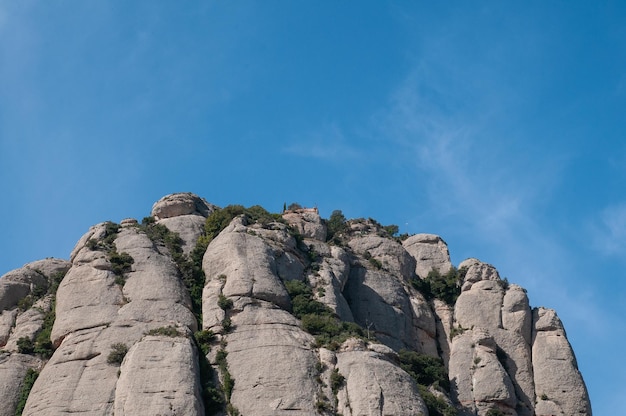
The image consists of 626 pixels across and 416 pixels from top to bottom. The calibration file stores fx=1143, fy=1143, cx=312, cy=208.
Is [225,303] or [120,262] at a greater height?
[120,262]

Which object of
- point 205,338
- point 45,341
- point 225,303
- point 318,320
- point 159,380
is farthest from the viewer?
point 45,341

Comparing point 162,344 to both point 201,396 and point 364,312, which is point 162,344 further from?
point 364,312

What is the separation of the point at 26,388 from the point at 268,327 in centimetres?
1548

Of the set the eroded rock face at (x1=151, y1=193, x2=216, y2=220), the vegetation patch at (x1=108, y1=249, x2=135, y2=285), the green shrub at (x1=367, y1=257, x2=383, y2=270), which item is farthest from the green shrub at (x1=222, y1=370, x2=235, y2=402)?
the eroded rock face at (x1=151, y1=193, x2=216, y2=220)

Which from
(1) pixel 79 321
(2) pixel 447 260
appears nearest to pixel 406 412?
(1) pixel 79 321

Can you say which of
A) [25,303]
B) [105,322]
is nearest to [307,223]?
[25,303]

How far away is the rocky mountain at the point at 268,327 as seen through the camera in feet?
215

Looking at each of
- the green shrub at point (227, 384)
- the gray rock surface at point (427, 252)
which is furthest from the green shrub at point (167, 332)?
the gray rock surface at point (427, 252)

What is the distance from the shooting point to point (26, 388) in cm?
7094

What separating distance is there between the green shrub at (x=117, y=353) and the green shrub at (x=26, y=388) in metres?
6.20

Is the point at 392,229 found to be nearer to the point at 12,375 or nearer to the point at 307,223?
the point at 307,223

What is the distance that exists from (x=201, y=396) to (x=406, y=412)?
11707 mm

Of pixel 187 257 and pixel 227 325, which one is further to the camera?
pixel 187 257

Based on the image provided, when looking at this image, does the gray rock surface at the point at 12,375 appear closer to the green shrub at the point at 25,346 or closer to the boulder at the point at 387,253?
the green shrub at the point at 25,346
